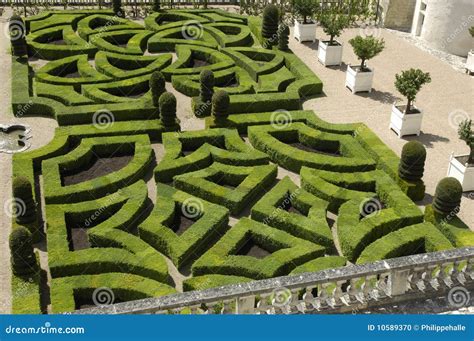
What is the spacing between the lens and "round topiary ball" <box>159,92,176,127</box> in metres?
31.2

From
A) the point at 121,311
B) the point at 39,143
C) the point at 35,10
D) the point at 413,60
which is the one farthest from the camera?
the point at 35,10

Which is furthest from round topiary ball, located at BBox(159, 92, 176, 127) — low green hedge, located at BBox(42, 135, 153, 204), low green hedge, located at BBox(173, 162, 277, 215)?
low green hedge, located at BBox(173, 162, 277, 215)

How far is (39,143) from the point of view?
3153cm

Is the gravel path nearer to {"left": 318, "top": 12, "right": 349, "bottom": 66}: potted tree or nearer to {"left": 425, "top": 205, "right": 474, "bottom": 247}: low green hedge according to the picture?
{"left": 318, "top": 12, "right": 349, "bottom": 66}: potted tree

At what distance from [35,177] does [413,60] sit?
90.1 feet

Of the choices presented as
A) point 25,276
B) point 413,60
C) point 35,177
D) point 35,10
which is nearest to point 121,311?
point 25,276

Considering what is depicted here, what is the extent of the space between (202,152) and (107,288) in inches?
397

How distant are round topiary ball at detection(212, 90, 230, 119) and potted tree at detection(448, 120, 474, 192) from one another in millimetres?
11778

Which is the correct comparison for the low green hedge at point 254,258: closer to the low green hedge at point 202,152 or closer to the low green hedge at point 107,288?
the low green hedge at point 107,288

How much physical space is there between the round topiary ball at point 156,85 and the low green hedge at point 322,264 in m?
14.6

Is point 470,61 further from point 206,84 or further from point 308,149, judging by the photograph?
point 206,84

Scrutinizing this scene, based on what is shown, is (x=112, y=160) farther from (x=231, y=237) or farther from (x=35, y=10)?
(x=35, y=10)

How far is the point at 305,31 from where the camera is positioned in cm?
4472

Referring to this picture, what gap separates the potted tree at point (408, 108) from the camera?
3180cm
